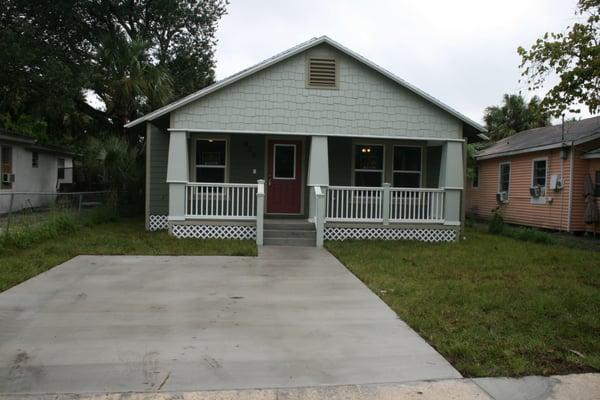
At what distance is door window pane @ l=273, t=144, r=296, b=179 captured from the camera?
14.0 metres

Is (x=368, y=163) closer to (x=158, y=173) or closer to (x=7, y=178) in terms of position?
(x=158, y=173)

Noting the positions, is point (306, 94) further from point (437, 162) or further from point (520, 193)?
point (520, 193)

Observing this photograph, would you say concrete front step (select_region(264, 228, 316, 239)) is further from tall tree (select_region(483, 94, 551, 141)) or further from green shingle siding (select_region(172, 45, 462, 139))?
tall tree (select_region(483, 94, 551, 141))

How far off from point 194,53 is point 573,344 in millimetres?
20479

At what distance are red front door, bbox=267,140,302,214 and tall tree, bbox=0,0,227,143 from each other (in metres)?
5.16

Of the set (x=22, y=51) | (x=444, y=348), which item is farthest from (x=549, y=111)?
(x=22, y=51)

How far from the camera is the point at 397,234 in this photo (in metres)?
12.7

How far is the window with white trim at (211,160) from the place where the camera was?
45.0 ft

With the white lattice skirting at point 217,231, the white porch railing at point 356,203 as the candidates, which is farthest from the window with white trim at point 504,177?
the white lattice skirting at point 217,231

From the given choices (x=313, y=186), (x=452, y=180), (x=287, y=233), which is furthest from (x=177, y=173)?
(x=452, y=180)

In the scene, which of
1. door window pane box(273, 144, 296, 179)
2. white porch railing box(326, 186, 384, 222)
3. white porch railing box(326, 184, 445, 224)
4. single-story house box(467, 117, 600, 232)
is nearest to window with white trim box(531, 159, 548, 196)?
single-story house box(467, 117, 600, 232)

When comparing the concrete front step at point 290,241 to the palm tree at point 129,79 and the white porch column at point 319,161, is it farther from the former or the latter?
the palm tree at point 129,79

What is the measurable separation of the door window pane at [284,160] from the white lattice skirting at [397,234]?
8.21 feet

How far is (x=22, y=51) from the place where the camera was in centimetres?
1619
